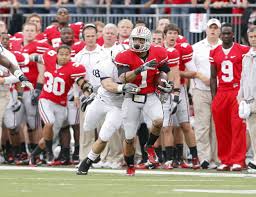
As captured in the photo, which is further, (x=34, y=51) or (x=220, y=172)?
(x=34, y=51)

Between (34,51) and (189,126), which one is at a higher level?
(34,51)

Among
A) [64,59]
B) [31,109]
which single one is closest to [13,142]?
[31,109]

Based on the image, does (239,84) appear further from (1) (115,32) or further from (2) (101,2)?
(2) (101,2)

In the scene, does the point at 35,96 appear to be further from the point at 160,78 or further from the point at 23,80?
the point at 160,78

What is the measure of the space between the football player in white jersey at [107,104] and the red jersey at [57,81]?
6.67 ft

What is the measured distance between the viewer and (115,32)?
16969mm

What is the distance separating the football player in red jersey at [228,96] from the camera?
52.1 feet

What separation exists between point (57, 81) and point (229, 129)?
2.69 m

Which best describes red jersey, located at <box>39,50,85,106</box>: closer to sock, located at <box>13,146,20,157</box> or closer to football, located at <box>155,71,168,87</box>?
sock, located at <box>13,146,20,157</box>

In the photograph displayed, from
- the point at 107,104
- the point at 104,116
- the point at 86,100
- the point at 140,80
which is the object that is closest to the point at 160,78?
the point at 140,80

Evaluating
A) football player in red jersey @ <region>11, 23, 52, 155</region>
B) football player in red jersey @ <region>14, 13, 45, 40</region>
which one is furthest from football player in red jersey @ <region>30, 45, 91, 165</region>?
football player in red jersey @ <region>14, 13, 45, 40</region>

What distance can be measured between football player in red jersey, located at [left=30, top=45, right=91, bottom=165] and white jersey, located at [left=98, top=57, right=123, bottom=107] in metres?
2.06

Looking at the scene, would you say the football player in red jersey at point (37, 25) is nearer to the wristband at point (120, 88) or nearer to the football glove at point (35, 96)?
the football glove at point (35, 96)

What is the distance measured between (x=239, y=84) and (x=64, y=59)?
2.70m
